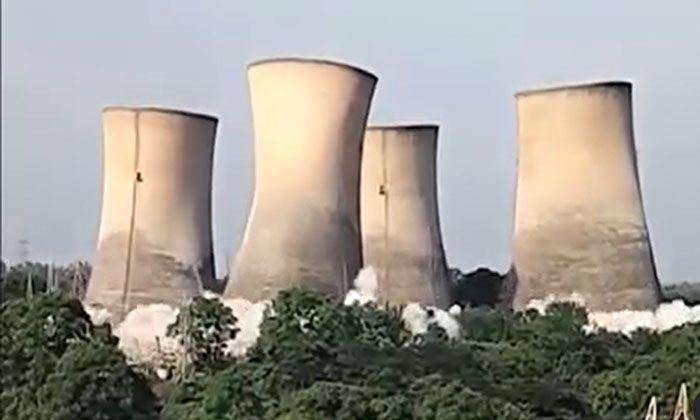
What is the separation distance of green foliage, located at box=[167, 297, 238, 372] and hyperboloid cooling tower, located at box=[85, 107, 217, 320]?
2435mm

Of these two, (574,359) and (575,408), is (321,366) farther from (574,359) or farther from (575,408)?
(574,359)

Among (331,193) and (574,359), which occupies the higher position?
(331,193)

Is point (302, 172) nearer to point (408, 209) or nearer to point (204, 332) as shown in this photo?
point (204, 332)

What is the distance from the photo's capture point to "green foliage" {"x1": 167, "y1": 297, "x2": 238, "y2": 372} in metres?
8.92

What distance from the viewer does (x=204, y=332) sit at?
9.10m

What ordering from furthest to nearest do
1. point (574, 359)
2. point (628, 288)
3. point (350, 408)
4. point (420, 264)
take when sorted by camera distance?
point (420, 264)
point (628, 288)
point (574, 359)
point (350, 408)

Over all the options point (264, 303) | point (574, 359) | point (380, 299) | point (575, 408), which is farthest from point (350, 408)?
point (380, 299)

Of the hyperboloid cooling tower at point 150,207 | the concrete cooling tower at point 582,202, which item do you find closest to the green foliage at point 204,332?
the hyperboloid cooling tower at point 150,207

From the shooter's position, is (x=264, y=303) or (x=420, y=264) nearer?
(x=264, y=303)

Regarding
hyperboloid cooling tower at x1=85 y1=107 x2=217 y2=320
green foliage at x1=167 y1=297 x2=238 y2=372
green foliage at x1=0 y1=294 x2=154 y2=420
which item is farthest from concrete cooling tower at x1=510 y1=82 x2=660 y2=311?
green foliage at x1=0 y1=294 x2=154 y2=420

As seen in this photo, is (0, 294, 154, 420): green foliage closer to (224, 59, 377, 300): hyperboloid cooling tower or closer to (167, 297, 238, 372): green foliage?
(167, 297, 238, 372): green foliage

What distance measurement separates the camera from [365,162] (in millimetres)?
13805

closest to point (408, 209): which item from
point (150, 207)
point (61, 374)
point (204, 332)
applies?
point (150, 207)

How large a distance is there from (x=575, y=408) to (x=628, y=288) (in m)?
5.48
